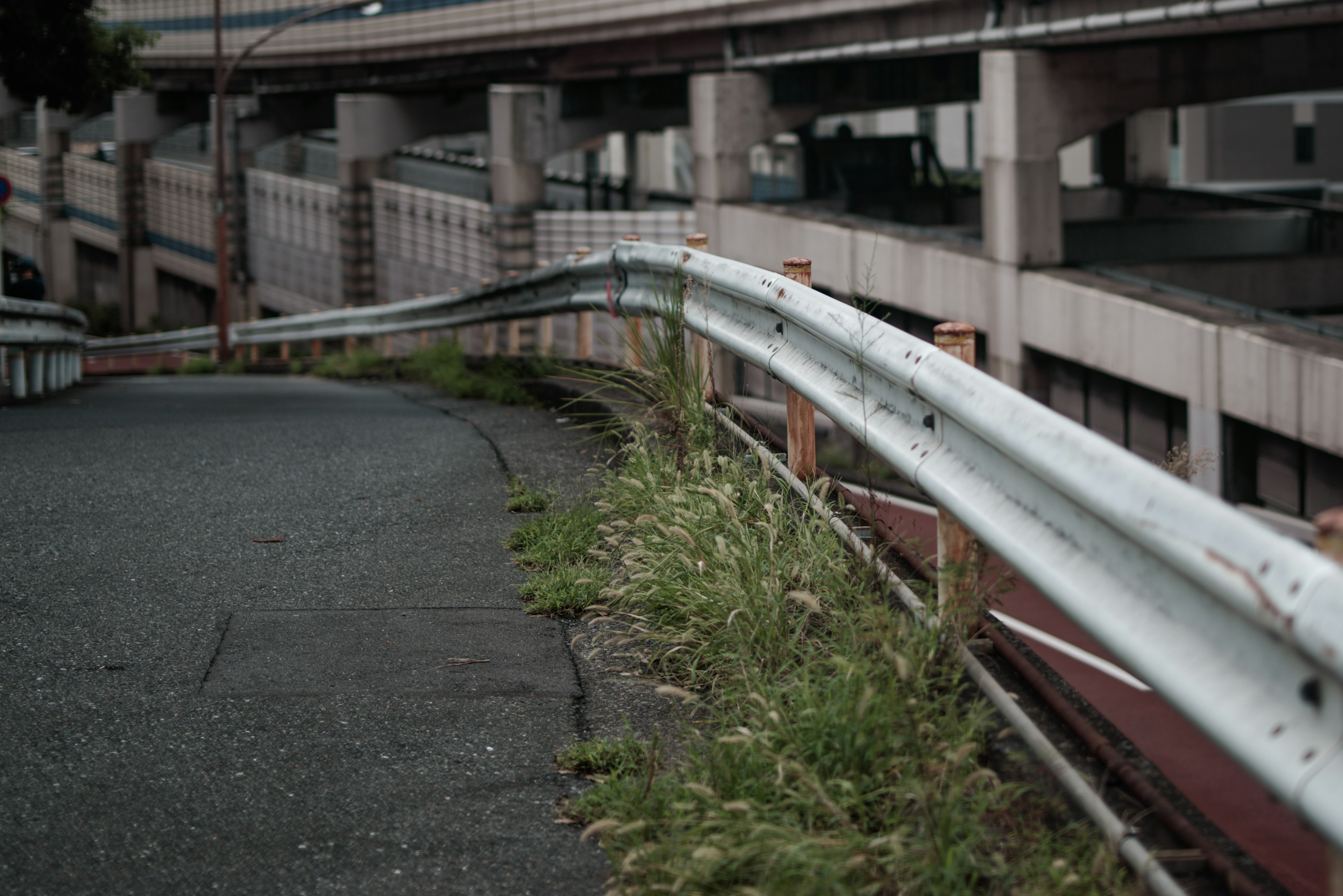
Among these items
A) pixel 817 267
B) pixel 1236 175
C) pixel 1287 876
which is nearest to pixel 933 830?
pixel 1287 876

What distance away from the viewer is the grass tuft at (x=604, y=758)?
384cm

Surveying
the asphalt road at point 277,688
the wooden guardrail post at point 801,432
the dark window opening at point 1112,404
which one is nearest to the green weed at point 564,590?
the asphalt road at point 277,688

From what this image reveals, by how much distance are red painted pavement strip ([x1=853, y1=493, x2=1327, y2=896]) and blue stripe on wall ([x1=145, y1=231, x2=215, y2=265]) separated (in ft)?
147

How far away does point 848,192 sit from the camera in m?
37.4

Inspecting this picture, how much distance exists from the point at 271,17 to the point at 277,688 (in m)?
52.5

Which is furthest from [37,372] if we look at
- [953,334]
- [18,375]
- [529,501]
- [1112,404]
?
[1112,404]

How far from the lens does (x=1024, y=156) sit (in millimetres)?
25453

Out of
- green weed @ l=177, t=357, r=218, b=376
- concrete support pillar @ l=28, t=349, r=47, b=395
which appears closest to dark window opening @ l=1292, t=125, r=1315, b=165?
green weed @ l=177, t=357, r=218, b=376

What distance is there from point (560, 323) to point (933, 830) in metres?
36.7

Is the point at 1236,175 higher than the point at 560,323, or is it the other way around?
the point at 1236,175

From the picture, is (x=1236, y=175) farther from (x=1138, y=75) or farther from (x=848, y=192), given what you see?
(x=1138, y=75)

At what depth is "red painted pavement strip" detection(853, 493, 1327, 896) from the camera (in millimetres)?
10094

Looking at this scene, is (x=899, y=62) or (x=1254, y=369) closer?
(x=1254, y=369)

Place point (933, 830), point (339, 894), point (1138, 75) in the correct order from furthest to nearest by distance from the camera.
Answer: point (1138, 75) < point (339, 894) < point (933, 830)
